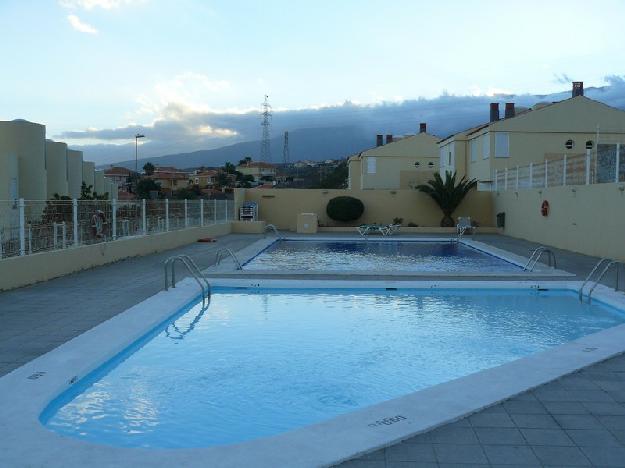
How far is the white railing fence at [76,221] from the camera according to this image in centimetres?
1149

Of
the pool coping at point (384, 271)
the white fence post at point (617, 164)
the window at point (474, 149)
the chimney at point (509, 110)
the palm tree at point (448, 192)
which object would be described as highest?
the chimney at point (509, 110)

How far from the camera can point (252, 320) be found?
400 inches

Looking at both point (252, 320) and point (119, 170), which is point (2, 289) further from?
point (119, 170)

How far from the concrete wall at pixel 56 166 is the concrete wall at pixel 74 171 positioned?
3468mm

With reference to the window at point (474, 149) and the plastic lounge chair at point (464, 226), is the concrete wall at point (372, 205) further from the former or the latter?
the window at point (474, 149)

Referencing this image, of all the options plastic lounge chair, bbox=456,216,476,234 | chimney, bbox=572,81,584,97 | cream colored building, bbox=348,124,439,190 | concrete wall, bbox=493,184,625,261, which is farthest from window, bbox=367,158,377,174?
concrete wall, bbox=493,184,625,261

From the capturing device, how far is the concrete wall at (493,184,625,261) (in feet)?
53.6

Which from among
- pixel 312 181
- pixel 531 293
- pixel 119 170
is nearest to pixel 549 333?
pixel 531 293

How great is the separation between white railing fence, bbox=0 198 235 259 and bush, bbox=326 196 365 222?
29.9 ft

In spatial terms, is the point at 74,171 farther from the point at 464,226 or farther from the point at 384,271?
the point at 384,271

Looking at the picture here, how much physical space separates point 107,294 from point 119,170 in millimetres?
130004

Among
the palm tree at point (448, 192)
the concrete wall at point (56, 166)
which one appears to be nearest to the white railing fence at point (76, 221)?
the palm tree at point (448, 192)

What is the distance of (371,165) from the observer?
159 ft

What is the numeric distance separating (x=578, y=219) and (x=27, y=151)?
81.7ft
